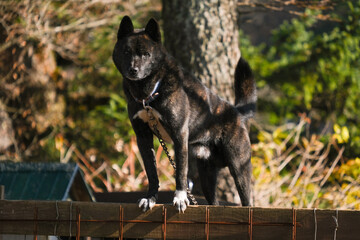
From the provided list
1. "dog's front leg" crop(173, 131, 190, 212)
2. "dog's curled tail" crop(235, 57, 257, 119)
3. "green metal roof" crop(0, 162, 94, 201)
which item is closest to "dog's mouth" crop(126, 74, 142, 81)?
"dog's front leg" crop(173, 131, 190, 212)

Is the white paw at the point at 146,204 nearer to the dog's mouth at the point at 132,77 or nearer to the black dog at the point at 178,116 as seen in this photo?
the black dog at the point at 178,116

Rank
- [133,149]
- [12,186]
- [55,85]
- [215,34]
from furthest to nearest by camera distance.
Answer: [55,85] → [133,149] → [215,34] → [12,186]

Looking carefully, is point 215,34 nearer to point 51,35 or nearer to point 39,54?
point 51,35

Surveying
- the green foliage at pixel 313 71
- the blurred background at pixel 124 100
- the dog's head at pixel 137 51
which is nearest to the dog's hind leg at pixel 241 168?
the dog's head at pixel 137 51

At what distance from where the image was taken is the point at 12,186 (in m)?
3.85

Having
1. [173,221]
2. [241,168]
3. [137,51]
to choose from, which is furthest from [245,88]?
[173,221]

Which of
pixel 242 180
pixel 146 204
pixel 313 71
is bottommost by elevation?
pixel 146 204

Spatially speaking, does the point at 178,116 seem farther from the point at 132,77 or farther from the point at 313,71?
the point at 313,71

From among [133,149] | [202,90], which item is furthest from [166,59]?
[133,149]

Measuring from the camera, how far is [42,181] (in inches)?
151

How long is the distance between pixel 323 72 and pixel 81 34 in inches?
153

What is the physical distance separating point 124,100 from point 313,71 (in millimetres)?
3034

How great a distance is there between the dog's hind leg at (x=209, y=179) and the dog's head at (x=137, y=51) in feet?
2.62

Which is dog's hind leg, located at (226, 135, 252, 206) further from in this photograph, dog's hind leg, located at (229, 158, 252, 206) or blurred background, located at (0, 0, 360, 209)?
blurred background, located at (0, 0, 360, 209)
